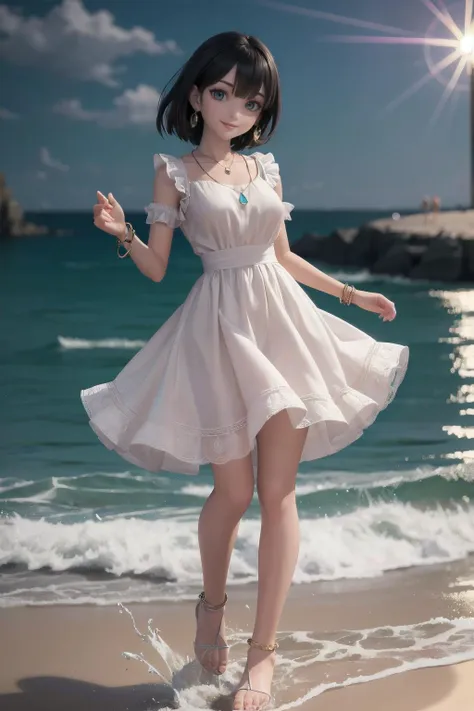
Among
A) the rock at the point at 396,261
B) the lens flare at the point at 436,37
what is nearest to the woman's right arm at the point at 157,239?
the lens flare at the point at 436,37

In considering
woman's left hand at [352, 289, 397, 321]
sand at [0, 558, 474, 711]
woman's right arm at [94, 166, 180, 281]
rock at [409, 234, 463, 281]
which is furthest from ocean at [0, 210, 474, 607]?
rock at [409, 234, 463, 281]

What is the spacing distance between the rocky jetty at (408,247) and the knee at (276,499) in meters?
13.2

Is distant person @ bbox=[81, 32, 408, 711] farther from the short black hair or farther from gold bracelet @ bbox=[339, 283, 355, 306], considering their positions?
gold bracelet @ bbox=[339, 283, 355, 306]

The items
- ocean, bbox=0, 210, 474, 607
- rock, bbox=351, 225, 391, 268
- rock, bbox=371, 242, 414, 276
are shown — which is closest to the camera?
ocean, bbox=0, 210, 474, 607

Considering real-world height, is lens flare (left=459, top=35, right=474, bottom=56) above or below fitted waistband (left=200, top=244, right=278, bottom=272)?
above

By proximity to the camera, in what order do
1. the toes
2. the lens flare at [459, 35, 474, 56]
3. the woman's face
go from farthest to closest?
1. the lens flare at [459, 35, 474, 56]
2. the woman's face
3. the toes

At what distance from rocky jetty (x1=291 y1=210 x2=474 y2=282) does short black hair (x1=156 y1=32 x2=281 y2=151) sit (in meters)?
13.1

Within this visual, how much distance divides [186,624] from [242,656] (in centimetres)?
33

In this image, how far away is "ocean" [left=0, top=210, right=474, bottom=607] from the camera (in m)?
3.61

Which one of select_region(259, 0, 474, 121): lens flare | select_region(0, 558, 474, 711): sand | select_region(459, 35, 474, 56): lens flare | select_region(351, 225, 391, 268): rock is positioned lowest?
select_region(0, 558, 474, 711): sand

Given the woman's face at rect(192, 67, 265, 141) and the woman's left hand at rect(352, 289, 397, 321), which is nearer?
the woman's face at rect(192, 67, 265, 141)

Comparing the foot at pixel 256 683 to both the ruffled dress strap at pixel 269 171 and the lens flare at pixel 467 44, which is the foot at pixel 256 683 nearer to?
the ruffled dress strap at pixel 269 171

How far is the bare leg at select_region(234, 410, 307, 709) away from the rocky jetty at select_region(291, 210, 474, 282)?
43.4 ft

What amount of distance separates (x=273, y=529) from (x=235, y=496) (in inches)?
4.5
